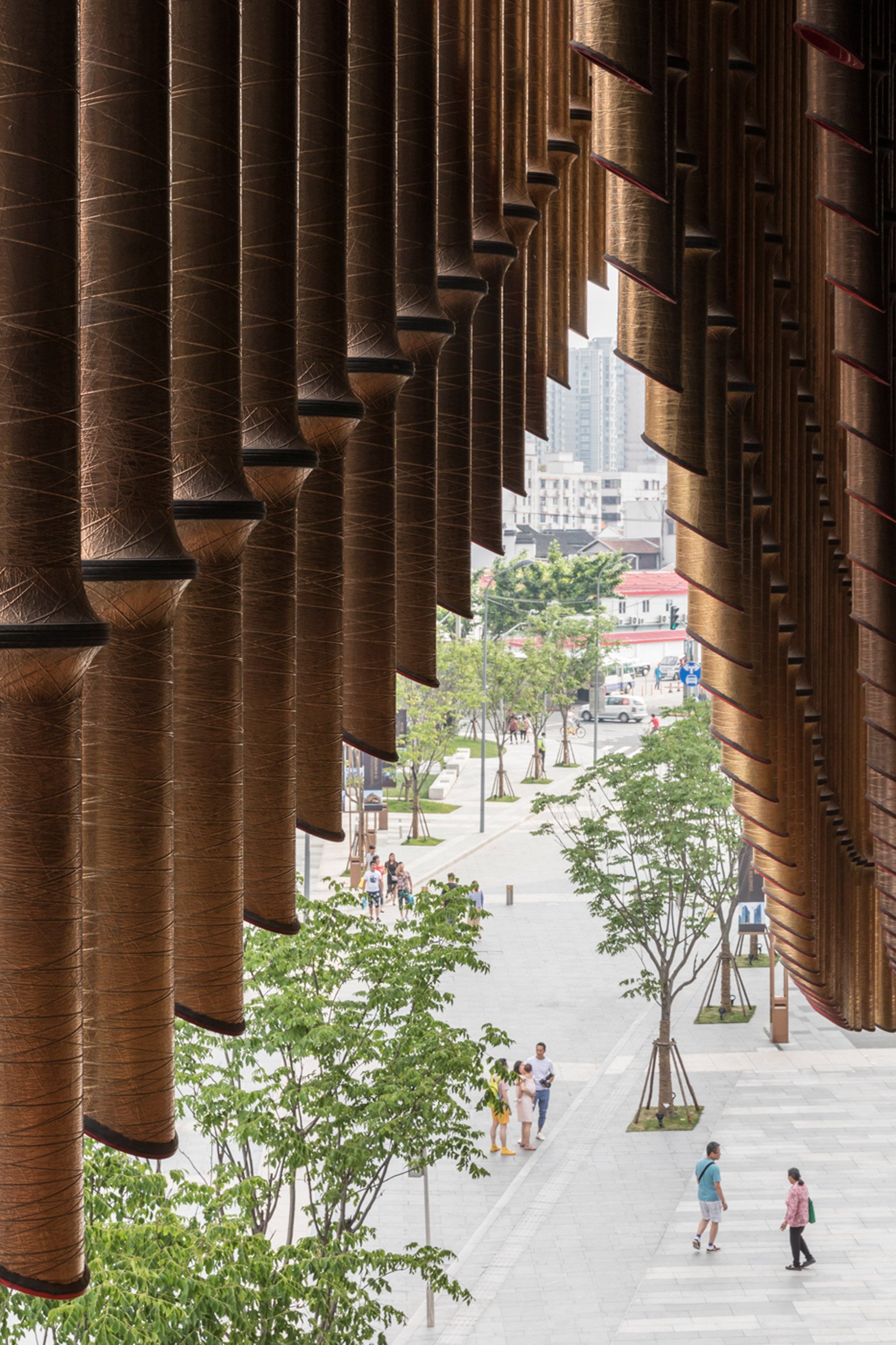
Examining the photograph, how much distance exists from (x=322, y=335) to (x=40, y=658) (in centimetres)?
155

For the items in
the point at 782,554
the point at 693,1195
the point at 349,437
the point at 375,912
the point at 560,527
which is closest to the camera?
the point at 349,437

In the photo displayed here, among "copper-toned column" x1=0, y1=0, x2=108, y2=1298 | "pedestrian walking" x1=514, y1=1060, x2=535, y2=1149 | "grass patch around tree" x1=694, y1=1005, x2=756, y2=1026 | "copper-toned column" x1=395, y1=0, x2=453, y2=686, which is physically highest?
"copper-toned column" x1=395, y1=0, x2=453, y2=686

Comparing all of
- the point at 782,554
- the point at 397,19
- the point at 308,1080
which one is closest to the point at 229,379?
the point at 397,19

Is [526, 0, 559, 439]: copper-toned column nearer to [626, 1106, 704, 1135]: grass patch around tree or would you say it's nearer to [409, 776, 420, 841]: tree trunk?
[626, 1106, 704, 1135]: grass patch around tree

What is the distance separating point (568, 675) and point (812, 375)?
1782 inches

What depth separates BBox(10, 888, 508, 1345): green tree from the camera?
30.8ft

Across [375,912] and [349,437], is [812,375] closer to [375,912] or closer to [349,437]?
[349,437]

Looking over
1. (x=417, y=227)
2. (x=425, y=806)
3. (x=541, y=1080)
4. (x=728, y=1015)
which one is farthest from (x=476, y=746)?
(x=417, y=227)

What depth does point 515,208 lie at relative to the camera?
6270 millimetres

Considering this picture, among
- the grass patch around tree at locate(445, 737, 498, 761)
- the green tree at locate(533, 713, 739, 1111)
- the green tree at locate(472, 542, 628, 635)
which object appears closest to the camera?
the green tree at locate(533, 713, 739, 1111)

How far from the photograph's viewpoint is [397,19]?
4.47m

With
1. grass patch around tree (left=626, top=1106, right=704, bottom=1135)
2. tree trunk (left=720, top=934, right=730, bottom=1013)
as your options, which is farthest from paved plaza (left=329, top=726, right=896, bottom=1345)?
tree trunk (left=720, top=934, right=730, bottom=1013)

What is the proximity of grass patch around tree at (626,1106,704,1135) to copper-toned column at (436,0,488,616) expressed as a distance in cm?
1936

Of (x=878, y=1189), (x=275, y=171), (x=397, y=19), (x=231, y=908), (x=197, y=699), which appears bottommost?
(x=878, y=1189)
